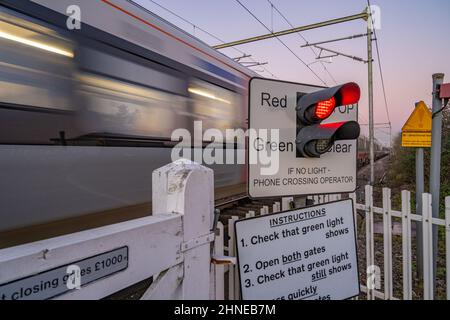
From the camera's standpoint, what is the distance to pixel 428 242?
2.81 m

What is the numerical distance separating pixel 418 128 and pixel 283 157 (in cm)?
273

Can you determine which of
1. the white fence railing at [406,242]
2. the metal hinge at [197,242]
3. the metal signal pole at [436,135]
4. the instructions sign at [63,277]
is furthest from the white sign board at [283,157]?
the metal signal pole at [436,135]

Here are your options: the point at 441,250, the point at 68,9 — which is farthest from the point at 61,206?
the point at 441,250

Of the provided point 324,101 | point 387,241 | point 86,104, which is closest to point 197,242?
point 324,101

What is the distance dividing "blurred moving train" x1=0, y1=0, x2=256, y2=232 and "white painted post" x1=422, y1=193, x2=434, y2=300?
10.3 ft

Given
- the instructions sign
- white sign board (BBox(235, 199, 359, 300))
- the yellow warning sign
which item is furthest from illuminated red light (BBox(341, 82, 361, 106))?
the yellow warning sign

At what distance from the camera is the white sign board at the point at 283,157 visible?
6.68 ft

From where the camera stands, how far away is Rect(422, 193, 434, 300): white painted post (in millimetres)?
2801

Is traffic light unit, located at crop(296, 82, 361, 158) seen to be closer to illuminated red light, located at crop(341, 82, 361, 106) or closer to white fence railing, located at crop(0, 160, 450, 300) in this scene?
illuminated red light, located at crop(341, 82, 361, 106)

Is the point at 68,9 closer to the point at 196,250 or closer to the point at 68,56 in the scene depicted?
the point at 68,56

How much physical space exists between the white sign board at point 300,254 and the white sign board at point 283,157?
0.61 ft

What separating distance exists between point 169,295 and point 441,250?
18.6 feet

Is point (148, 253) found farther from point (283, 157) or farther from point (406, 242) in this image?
point (406, 242)
